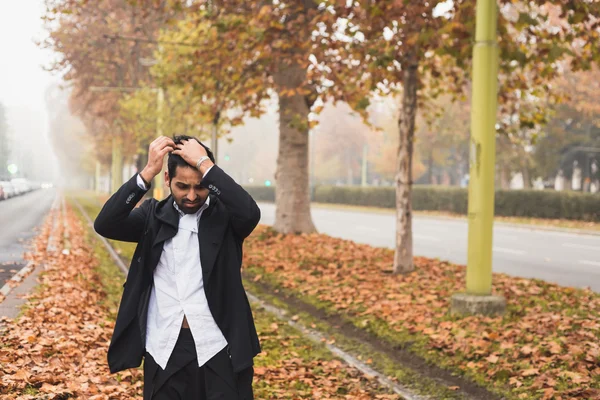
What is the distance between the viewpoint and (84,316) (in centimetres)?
855

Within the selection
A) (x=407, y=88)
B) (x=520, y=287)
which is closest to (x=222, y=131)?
(x=407, y=88)

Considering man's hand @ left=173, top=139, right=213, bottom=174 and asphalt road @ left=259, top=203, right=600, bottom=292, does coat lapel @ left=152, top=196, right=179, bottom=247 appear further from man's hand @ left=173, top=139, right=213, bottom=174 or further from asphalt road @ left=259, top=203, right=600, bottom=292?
asphalt road @ left=259, top=203, right=600, bottom=292

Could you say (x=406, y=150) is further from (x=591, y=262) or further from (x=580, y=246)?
(x=580, y=246)

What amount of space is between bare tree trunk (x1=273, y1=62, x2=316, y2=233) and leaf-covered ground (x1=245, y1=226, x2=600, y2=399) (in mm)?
3758

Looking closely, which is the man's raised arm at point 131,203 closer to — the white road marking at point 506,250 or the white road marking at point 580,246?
the white road marking at point 506,250

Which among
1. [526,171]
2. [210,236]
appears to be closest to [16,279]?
[210,236]

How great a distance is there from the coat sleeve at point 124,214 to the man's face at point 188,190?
15 cm

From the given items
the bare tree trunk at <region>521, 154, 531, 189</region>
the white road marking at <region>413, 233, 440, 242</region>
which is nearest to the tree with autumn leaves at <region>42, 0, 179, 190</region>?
the white road marking at <region>413, 233, 440, 242</region>

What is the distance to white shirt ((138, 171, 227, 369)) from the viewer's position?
3.24 meters

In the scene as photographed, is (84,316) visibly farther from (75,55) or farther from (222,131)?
(75,55)

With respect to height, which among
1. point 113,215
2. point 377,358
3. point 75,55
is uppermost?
point 75,55

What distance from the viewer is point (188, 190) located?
Answer: 3.33 m

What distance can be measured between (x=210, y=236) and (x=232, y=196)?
20 cm

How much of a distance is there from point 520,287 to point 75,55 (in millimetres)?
29142
